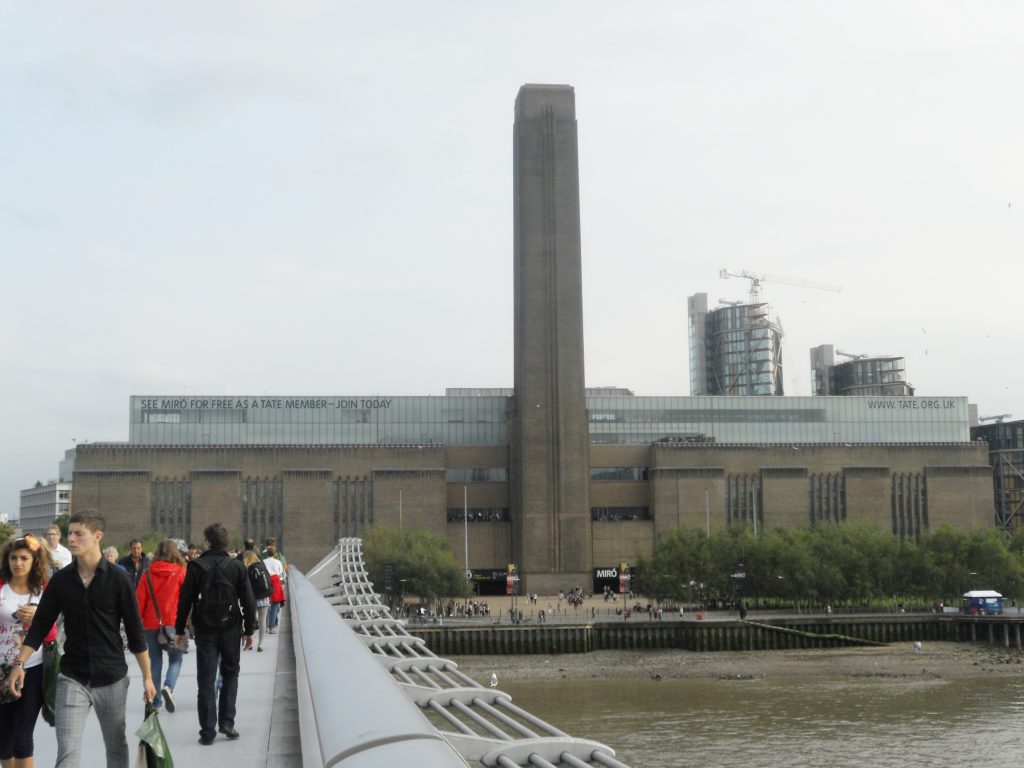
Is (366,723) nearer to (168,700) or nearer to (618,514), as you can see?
(168,700)

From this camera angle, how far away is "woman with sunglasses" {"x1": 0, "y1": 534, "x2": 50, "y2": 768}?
7.14 metres

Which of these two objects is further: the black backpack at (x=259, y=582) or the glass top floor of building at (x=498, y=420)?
the glass top floor of building at (x=498, y=420)

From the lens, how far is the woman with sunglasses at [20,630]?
281 inches

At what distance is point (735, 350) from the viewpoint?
6462 inches

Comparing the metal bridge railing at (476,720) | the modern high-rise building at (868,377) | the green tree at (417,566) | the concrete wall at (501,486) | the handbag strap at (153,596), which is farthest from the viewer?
the modern high-rise building at (868,377)

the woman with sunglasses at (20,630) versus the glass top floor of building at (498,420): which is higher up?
the glass top floor of building at (498,420)

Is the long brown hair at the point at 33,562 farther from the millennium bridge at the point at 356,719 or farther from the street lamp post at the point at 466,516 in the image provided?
the street lamp post at the point at 466,516

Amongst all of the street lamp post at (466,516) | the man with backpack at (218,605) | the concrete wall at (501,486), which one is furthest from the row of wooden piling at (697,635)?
the man with backpack at (218,605)

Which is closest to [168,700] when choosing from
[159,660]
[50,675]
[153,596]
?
[153,596]

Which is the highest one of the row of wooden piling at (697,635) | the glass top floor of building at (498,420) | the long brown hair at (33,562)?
the glass top floor of building at (498,420)

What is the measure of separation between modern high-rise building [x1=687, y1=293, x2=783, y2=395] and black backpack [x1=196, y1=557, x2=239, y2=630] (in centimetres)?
15437

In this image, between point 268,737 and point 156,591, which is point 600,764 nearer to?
point 268,737

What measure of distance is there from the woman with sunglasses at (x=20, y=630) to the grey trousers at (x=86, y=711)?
0.38 metres

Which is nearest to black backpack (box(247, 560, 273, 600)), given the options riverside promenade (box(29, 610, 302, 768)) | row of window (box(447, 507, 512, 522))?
riverside promenade (box(29, 610, 302, 768))
